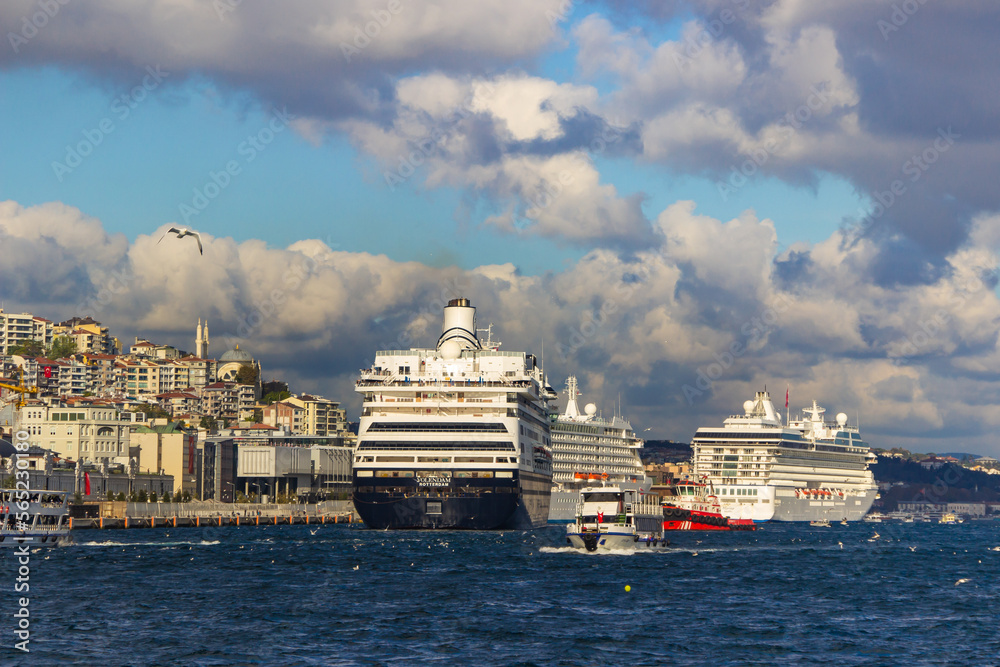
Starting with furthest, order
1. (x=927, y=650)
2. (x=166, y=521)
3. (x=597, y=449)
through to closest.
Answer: (x=597, y=449) < (x=166, y=521) < (x=927, y=650)

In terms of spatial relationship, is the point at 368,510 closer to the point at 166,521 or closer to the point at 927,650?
the point at 166,521

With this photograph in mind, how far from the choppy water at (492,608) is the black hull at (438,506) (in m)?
12.9

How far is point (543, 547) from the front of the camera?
291 ft

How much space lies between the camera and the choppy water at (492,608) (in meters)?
41.9

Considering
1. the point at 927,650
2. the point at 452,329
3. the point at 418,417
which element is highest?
the point at 452,329

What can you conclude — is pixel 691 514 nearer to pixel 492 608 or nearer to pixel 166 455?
pixel 166 455

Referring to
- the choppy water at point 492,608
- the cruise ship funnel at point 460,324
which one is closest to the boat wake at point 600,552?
the choppy water at point 492,608

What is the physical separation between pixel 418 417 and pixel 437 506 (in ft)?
27.1

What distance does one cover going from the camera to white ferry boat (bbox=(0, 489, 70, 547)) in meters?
83.4

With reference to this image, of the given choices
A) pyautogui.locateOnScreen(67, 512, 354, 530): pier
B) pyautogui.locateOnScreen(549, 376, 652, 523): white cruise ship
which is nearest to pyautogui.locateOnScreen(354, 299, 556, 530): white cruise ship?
pyautogui.locateOnScreen(67, 512, 354, 530): pier

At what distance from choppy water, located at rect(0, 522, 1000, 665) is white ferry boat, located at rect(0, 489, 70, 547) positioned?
207 centimetres

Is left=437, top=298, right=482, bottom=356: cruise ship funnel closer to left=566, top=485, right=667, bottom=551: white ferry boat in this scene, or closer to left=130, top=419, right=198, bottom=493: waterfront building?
left=566, top=485, right=667, bottom=551: white ferry boat

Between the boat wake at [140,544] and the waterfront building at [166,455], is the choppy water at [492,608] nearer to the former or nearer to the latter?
the boat wake at [140,544]

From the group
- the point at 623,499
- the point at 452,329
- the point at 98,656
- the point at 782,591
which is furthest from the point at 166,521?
the point at 98,656
